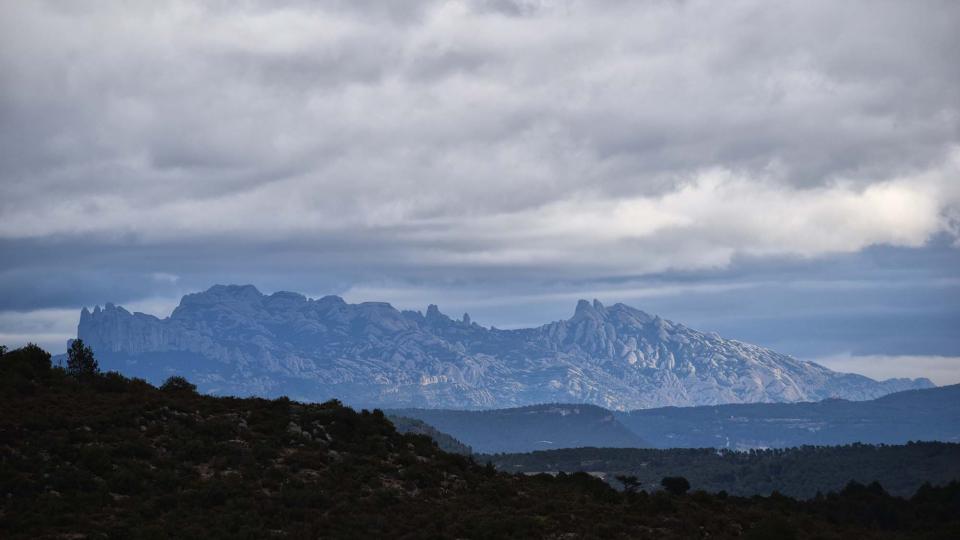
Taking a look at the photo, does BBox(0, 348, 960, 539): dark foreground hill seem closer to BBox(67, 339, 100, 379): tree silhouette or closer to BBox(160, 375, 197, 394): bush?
BBox(67, 339, 100, 379): tree silhouette

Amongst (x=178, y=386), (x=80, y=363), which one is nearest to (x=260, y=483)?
(x=178, y=386)

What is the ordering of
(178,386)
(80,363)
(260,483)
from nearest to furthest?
(260,483)
(178,386)
(80,363)

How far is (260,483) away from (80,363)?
33.9m

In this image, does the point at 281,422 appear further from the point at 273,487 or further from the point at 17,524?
the point at 17,524

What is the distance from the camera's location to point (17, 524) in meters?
58.1

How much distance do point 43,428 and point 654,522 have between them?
3883cm

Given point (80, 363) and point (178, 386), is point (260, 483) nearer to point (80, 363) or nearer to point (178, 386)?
point (178, 386)

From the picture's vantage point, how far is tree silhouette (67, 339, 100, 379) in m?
89.8

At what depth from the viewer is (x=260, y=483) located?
68.4 meters

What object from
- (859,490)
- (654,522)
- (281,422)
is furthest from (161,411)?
(859,490)

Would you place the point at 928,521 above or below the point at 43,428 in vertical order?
below

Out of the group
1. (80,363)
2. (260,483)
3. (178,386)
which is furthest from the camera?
(80,363)

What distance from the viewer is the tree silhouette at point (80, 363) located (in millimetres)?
89750

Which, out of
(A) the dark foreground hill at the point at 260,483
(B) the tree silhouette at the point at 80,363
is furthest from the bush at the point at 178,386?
(B) the tree silhouette at the point at 80,363
